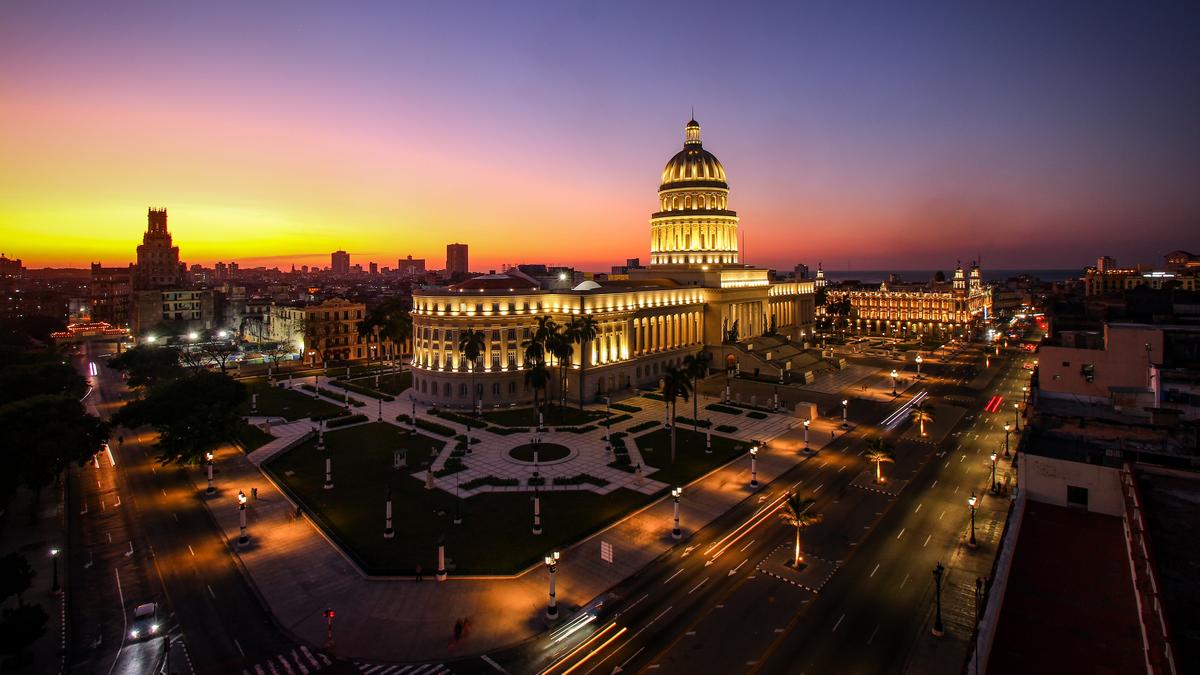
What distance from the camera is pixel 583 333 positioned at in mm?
76062

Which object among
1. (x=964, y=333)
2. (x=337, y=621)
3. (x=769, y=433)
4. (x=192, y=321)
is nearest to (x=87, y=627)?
(x=337, y=621)

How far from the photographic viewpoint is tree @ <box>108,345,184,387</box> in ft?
287

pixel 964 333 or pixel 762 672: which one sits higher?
pixel 964 333

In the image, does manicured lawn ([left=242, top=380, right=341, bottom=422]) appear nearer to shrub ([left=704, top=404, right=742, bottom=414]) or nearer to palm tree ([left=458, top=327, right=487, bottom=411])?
palm tree ([left=458, top=327, right=487, bottom=411])

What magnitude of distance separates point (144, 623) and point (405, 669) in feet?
52.6

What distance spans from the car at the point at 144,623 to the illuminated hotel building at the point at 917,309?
175183 mm

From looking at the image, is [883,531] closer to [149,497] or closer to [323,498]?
[323,498]

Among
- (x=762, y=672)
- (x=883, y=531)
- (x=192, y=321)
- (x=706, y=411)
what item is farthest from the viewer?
(x=192, y=321)

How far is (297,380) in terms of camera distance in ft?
337

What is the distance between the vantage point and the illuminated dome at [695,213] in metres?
125

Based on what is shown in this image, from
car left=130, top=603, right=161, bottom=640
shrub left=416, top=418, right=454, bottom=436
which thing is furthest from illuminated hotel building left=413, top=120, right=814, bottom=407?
car left=130, top=603, right=161, bottom=640

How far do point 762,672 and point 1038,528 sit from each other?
1781 cm

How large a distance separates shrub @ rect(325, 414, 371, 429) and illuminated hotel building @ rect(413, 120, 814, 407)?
10.1 m

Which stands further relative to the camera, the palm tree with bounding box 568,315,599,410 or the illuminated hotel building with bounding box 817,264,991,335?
the illuminated hotel building with bounding box 817,264,991,335
